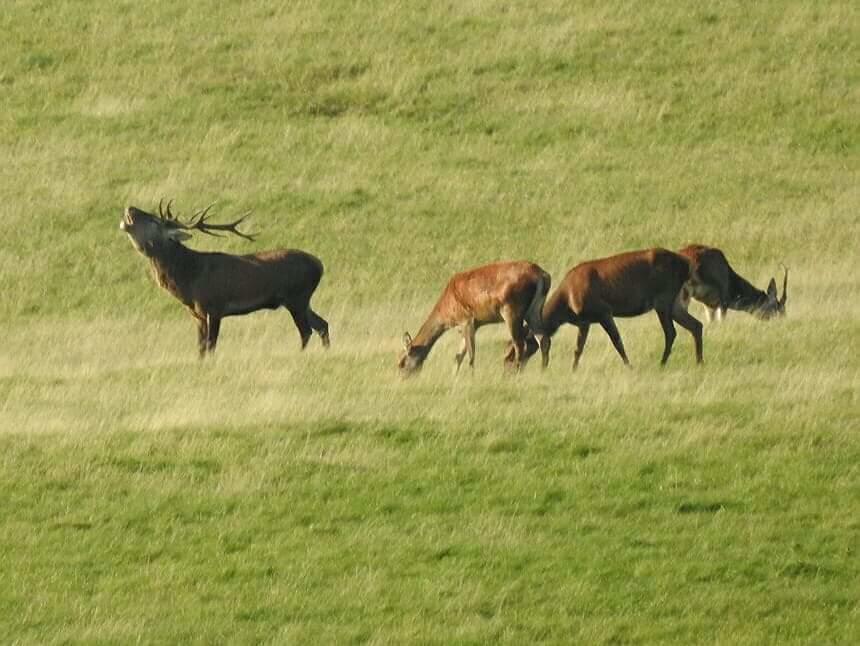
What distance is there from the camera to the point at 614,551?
15188 mm

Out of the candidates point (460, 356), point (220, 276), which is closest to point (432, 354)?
point (460, 356)

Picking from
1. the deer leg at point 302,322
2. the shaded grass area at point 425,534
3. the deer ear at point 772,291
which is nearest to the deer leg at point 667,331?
the shaded grass area at point 425,534

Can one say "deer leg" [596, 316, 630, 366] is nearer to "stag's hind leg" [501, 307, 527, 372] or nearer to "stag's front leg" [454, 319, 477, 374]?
"stag's hind leg" [501, 307, 527, 372]

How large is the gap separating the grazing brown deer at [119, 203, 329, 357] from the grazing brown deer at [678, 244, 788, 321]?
419cm

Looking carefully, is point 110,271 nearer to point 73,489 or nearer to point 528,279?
point 528,279

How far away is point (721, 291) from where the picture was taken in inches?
976

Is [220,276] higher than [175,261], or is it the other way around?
[175,261]

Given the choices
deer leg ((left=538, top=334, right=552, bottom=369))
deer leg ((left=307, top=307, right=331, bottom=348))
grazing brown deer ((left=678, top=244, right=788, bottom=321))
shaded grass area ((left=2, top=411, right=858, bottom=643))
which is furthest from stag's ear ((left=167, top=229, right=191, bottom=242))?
shaded grass area ((left=2, top=411, right=858, bottom=643))

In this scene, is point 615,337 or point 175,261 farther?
point 175,261

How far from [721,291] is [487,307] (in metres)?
4.53

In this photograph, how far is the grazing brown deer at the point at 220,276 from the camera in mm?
24609

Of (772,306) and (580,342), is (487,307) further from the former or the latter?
(772,306)

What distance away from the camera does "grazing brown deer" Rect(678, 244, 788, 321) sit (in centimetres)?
2452

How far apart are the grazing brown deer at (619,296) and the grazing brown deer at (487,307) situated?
1.03ft
